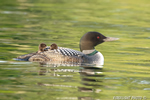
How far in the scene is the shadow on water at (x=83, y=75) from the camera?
21.6ft

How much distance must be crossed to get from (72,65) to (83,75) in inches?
36.7

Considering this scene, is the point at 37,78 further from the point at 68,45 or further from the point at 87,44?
the point at 68,45

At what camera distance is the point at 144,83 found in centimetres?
725

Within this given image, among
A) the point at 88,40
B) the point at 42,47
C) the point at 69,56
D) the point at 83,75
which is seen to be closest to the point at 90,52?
the point at 88,40

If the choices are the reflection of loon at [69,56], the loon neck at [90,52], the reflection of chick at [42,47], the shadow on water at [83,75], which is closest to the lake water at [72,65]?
the shadow on water at [83,75]

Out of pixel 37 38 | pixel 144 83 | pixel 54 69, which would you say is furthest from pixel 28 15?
pixel 144 83

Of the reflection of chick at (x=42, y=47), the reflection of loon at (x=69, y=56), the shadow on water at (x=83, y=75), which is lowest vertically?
the shadow on water at (x=83, y=75)

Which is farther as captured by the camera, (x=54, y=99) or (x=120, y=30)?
(x=120, y=30)

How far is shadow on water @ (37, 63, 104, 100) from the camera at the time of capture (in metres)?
6.59

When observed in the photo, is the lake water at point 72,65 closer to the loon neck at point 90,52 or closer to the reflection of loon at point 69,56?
the reflection of loon at point 69,56

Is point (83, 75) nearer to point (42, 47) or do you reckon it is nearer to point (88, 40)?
point (42, 47)

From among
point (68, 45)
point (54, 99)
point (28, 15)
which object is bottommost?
point (54, 99)

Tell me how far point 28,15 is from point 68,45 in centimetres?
879

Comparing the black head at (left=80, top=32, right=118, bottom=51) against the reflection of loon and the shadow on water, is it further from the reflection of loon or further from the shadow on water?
the shadow on water
